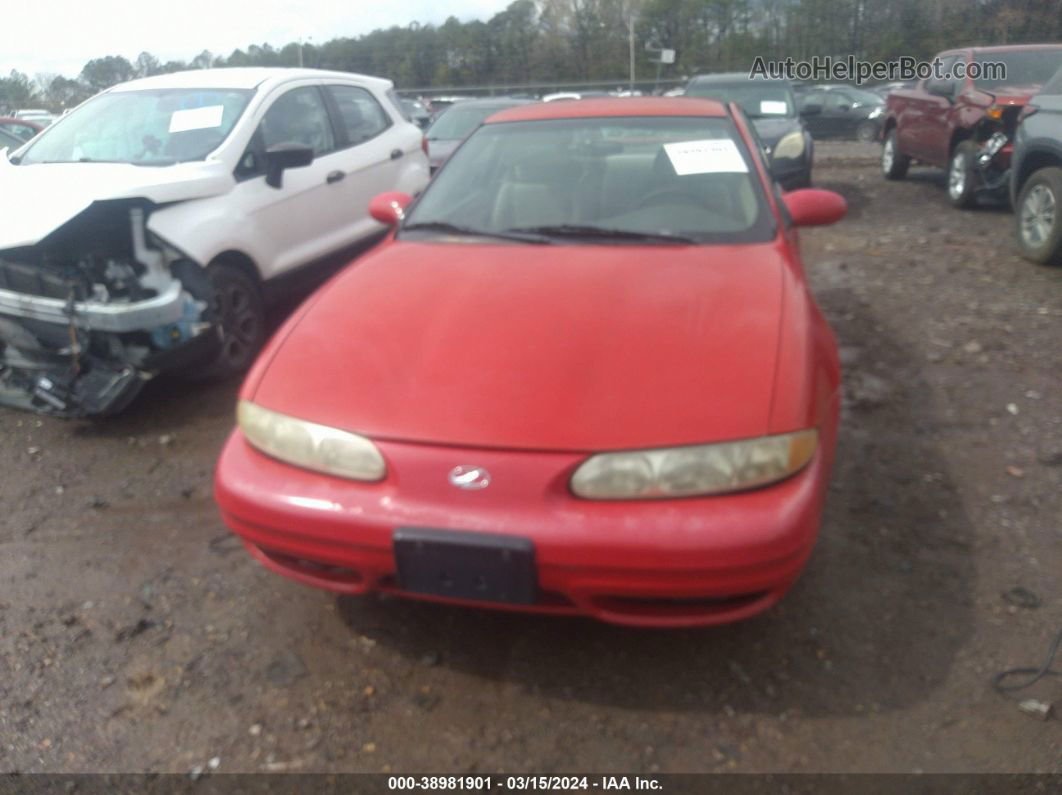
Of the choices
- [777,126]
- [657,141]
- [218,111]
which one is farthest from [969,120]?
[218,111]

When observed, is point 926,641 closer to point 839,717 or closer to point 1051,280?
point 839,717

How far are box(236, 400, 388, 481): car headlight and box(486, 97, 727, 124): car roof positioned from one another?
207 cm

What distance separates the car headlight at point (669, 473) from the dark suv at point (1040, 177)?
16.8ft

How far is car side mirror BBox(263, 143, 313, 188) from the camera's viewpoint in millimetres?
4949

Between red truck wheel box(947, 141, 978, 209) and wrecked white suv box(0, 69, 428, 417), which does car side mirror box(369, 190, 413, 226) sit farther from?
red truck wheel box(947, 141, 978, 209)

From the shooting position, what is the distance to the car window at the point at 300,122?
520 centimetres

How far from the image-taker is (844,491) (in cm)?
343

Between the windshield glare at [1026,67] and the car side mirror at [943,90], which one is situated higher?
the windshield glare at [1026,67]

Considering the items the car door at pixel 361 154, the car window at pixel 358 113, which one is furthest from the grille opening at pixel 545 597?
the car window at pixel 358 113

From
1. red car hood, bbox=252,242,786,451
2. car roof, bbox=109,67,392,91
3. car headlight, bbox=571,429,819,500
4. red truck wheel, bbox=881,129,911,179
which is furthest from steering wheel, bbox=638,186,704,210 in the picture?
red truck wheel, bbox=881,129,911,179

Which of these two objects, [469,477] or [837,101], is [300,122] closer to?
[469,477]

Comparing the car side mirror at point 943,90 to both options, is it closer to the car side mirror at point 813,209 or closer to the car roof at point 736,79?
the car roof at point 736,79

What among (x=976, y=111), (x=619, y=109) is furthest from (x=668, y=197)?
(x=976, y=111)

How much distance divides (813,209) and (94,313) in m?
3.13
